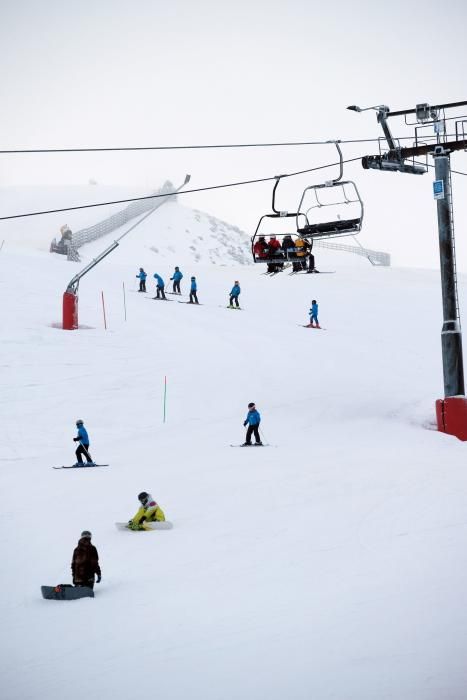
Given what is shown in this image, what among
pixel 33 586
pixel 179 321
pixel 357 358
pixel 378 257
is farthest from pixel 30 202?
pixel 33 586

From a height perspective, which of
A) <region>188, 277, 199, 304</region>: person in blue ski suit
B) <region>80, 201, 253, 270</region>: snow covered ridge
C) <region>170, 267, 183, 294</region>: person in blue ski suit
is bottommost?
<region>188, 277, 199, 304</region>: person in blue ski suit

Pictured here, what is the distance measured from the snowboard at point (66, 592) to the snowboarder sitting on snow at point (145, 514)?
2.83 meters

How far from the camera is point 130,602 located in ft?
33.4

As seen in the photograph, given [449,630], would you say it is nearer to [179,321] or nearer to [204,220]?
[179,321]

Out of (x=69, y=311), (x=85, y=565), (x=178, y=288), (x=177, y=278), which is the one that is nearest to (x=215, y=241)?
(x=178, y=288)

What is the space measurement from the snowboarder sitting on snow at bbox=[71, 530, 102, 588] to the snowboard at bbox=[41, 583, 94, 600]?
3.8 inches

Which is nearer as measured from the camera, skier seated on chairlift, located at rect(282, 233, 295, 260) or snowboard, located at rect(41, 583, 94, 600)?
snowboard, located at rect(41, 583, 94, 600)

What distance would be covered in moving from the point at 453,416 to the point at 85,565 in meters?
12.6

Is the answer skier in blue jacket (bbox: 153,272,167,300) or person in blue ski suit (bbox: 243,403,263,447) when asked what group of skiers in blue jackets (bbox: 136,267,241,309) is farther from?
person in blue ski suit (bbox: 243,403,263,447)

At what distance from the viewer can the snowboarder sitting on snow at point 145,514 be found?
13.4 m

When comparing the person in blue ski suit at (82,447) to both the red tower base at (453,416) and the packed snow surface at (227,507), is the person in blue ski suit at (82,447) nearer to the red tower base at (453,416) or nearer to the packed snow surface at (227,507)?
the packed snow surface at (227,507)

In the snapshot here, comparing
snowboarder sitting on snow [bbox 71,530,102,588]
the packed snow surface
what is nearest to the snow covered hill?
the packed snow surface

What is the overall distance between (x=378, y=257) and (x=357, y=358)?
151 feet

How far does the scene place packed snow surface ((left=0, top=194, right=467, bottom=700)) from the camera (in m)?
7.95
